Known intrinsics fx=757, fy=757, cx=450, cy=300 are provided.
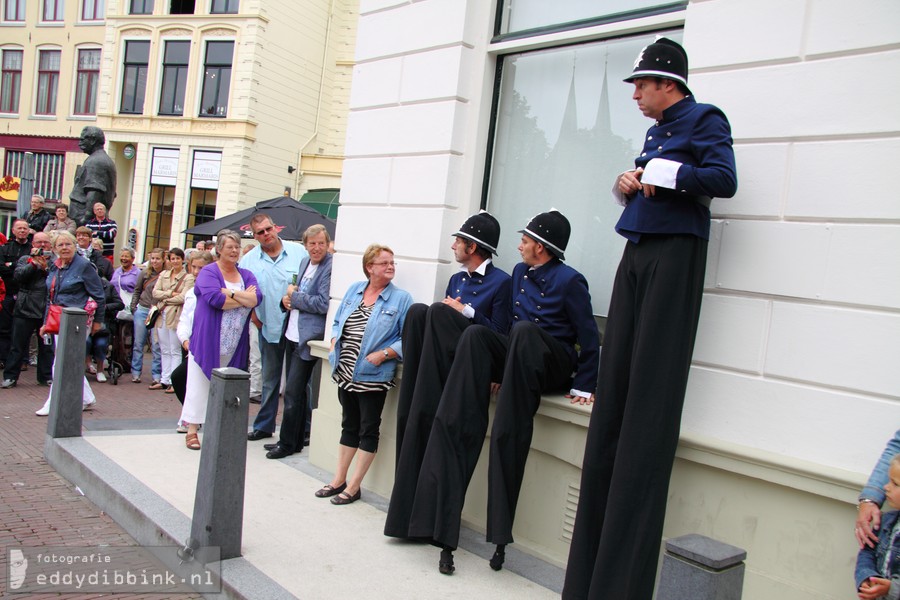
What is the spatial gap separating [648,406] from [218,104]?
979 inches

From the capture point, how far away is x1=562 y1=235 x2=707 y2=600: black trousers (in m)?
3.55

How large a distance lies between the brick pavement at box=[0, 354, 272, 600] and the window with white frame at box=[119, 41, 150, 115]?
20941 mm

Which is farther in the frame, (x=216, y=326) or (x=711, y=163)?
(x=216, y=326)

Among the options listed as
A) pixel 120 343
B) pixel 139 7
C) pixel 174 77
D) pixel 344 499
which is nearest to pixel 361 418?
pixel 344 499

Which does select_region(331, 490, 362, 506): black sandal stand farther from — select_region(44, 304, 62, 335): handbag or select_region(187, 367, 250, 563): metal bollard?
select_region(44, 304, 62, 335): handbag

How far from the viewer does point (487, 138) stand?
562cm

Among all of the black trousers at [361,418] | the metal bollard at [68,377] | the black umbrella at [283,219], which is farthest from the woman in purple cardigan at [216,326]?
the black umbrella at [283,219]

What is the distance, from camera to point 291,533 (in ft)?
15.5

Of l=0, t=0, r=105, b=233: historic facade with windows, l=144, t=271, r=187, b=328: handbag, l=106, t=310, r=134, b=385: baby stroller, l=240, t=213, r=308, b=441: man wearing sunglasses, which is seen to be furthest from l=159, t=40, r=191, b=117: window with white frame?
l=240, t=213, r=308, b=441: man wearing sunglasses

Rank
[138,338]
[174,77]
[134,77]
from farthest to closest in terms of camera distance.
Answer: [134,77]
[174,77]
[138,338]

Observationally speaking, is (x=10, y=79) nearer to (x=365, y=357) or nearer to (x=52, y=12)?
(x=52, y=12)

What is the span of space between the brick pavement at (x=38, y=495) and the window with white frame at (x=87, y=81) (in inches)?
961

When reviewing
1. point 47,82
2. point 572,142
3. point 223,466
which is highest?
point 47,82

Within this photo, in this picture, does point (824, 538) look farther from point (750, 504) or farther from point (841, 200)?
point (841, 200)
